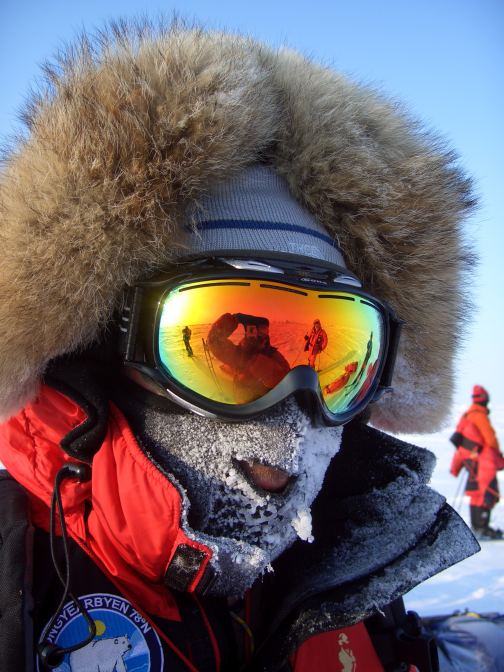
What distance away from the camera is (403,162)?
1.74 metres

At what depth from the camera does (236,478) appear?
1.43 meters

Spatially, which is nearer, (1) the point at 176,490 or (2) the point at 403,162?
(1) the point at 176,490

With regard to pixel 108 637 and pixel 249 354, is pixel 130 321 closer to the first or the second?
pixel 249 354

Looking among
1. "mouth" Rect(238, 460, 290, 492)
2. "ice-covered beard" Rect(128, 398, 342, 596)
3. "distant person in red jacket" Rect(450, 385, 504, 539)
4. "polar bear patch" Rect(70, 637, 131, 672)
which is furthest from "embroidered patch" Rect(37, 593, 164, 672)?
"distant person in red jacket" Rect(450, 385, 504, 539)

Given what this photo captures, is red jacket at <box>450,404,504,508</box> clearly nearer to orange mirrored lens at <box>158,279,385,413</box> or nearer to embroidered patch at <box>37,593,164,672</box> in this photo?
orange mirrored lens at <box>158,279,385,413</box>

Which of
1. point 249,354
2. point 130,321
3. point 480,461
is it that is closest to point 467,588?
point 480,461

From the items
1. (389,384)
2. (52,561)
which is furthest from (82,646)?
(389,384)

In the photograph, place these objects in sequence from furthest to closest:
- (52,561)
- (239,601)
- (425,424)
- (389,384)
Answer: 1. (425,424)
2. (389,384)
3. (239,601)
4. (52,561)

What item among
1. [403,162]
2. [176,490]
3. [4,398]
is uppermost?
[403,162]

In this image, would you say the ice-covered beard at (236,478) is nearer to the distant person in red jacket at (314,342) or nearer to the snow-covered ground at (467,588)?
the distant person in red jacket at (314,342)

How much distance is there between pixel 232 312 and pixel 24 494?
68cm

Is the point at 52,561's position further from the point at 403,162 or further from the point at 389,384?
the point at 403,162

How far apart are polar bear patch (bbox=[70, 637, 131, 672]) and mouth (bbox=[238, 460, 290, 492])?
45cm

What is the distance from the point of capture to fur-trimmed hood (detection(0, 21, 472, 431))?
1338 mm
